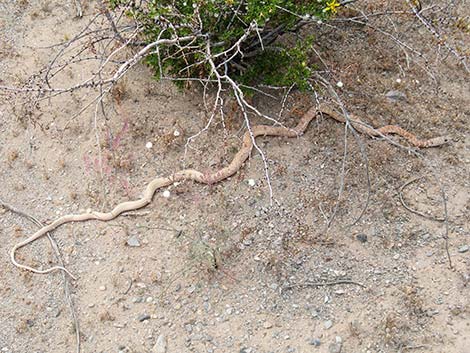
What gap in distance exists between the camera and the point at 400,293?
165 inches

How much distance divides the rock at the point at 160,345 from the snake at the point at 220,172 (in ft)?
3.04

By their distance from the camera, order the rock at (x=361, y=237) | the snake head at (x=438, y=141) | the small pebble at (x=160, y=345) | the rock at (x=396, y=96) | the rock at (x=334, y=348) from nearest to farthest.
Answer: the rock at (x=334, y=348) < the small pebble at (x=160, y=345) < the rock at (x=361, y=237) < the snake head at (x=438, y=141) < the rock at (x=396, y=96)

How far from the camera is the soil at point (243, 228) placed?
4.08m

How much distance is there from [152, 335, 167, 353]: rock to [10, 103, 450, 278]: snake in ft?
3.04

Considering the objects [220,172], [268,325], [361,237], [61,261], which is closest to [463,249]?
[361,237]

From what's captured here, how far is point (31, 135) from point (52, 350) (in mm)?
2187

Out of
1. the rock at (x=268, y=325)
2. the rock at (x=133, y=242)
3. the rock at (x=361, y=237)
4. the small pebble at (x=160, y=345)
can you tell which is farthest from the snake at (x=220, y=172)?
the rock at (x=268, y=325)

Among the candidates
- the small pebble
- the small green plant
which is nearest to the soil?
the small pebble

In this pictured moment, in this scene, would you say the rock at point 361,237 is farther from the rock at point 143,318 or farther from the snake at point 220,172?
the rock at point 143,318

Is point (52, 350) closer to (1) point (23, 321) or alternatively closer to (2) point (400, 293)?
(1) point (23, 321)

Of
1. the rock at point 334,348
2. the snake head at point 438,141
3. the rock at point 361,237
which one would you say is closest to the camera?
the rock at point 334,348

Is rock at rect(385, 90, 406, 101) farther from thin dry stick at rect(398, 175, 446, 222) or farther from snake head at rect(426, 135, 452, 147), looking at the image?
thin dry stick at rect(398, 175, 446, 222)

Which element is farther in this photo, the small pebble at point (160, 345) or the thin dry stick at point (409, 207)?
the thin dry stick at point (409, 207)

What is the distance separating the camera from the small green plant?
439cm
